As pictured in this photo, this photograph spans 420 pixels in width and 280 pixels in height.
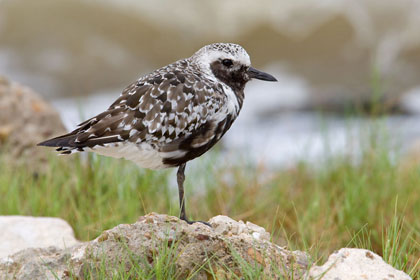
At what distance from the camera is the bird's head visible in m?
4.95

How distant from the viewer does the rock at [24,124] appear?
7.48 metres

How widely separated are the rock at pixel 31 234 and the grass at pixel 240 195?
46cm

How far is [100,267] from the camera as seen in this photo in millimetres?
3752

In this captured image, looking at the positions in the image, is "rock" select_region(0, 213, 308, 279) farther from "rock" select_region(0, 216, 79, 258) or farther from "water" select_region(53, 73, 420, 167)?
"water" select_region(53, 73, 420, 167)

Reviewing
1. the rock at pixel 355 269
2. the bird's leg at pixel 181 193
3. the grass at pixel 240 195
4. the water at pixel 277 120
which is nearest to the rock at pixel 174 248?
the rock at pixel 355 269

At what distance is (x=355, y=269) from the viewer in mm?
3447

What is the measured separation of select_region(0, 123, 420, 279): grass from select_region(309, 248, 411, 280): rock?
216cm

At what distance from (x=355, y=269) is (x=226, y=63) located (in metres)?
2.17

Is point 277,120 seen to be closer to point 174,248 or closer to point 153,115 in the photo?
point 153,115

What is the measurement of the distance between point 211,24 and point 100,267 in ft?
45.8

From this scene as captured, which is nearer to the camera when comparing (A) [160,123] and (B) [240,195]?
(A) [160,123]

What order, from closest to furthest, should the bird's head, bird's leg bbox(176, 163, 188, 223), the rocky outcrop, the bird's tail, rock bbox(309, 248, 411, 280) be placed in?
rock bbox(309, 248, 411, 280), the rocky outcrop, the bird's tail, bird's leg bbox(176, 163, 188, 223), the bird's head

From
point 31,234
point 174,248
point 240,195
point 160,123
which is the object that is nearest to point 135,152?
point 160,123

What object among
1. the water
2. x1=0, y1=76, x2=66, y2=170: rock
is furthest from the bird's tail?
the water
